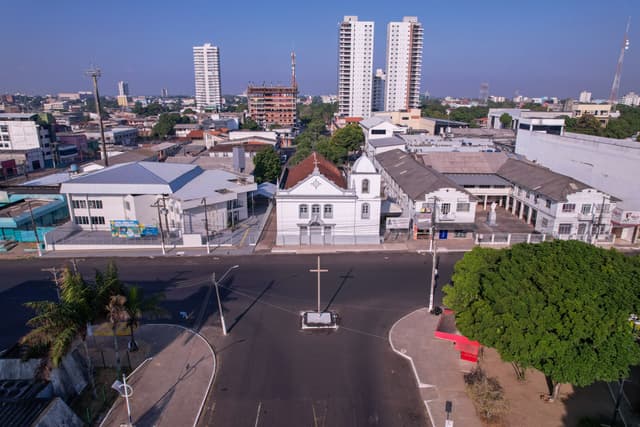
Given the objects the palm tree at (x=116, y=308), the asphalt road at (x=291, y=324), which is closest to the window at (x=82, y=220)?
the asphalt road at (x=291, y=324)

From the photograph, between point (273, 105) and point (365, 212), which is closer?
point (365, 212)

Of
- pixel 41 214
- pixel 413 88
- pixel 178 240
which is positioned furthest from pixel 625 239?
pixel 413 88

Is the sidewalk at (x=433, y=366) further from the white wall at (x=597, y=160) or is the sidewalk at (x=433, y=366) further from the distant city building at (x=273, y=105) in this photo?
the distant city building at (x=273, y=105)

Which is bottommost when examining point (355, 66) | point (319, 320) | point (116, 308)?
point (319, 320)

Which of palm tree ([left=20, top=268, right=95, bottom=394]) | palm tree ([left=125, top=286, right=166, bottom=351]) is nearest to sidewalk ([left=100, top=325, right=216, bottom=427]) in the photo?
palm tree ([left=20, top=268, right=95, bottom=394])

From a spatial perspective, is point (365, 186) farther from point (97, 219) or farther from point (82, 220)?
point (82, 220)

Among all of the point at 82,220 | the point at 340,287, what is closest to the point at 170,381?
the point at 340,287

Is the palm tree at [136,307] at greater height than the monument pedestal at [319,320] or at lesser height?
greater
